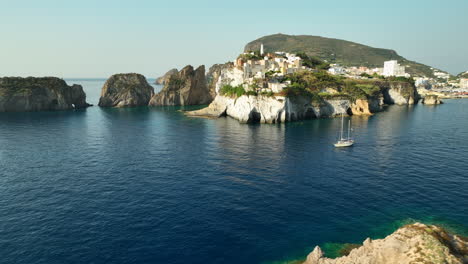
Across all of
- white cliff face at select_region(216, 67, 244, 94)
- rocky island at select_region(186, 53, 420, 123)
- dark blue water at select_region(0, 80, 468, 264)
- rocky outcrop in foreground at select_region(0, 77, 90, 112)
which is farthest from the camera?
rocky outcrop in foreground at select_region(0, 77, 90, 112)

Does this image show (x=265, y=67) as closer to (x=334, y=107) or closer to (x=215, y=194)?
(x=334, y=107)

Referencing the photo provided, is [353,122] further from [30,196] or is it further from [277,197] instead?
[30,196]

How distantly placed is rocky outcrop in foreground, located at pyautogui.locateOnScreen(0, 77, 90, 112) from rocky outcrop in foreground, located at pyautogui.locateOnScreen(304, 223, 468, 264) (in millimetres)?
184942

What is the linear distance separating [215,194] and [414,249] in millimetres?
30741

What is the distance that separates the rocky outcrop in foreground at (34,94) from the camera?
15893cm

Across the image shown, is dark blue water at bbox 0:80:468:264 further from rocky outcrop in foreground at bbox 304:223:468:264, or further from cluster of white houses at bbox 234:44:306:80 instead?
cluster of white houses at bbox 234:44:306:80

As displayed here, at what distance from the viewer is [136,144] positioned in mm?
87688

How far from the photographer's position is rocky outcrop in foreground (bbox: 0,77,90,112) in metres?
159

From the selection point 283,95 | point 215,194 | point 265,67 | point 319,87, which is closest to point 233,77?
point 265,67

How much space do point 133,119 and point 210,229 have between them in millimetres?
112630

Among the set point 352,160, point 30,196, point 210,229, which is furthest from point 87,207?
point 352,160

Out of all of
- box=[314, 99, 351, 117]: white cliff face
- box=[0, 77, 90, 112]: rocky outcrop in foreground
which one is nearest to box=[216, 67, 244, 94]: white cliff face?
box=[314, 99, 351, 117]: white cliff face

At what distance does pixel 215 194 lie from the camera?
162 feet

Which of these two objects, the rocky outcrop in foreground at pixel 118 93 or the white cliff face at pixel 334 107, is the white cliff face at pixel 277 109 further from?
the rocky outcrop in foreground at pixel 118 93
